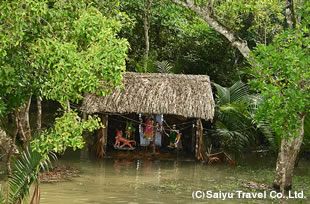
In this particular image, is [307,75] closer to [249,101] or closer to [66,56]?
[66,56]

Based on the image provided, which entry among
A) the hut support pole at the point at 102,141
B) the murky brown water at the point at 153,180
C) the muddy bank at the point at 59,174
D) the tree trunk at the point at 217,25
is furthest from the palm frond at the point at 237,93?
the muddy bank at the point at 59,174

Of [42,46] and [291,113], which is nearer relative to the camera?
[42,46]

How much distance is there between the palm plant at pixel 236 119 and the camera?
14227 mm

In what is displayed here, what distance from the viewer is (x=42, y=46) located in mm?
6949

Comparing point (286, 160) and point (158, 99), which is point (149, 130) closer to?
point (158, 99)

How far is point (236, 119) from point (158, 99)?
2.62 metres

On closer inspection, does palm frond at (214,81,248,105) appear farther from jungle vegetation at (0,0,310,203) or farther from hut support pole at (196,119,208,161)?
jungle vegetation at (0,0,310,203)

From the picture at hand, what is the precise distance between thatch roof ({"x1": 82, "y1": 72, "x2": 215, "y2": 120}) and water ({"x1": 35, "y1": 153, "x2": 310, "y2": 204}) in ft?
4.96

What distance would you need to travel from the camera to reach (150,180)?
11.5 m

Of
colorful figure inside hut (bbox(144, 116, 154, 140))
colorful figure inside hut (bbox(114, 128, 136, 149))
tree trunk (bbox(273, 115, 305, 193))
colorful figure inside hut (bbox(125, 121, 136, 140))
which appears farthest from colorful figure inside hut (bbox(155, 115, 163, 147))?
tree trunk (bbox(273, 115, 305, 193))

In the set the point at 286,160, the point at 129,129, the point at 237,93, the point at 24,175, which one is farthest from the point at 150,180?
the point at 24,175

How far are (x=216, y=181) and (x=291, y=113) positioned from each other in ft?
11.3

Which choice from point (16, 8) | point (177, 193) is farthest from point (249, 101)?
point (16, 8)

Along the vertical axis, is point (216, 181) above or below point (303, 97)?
below
